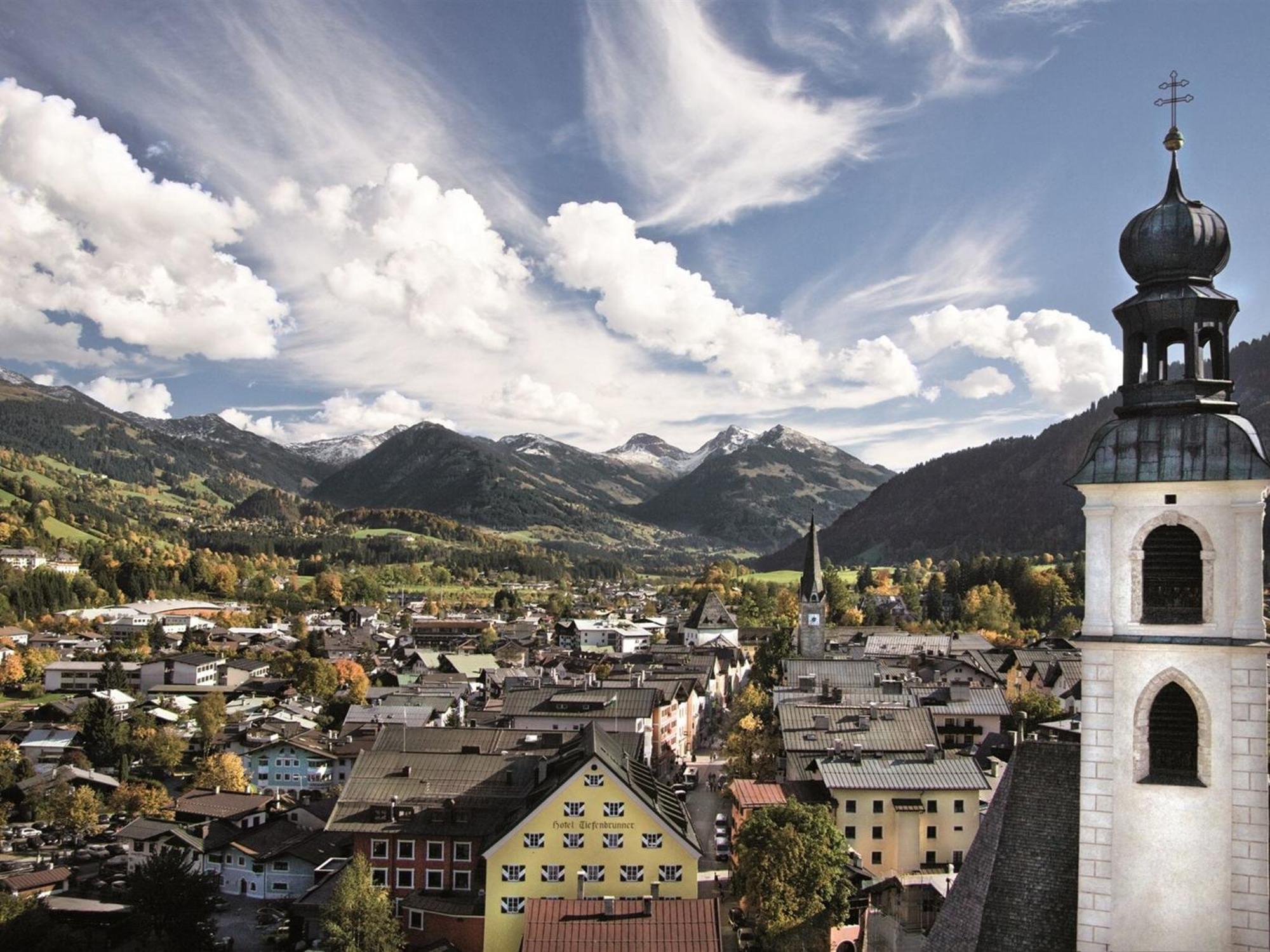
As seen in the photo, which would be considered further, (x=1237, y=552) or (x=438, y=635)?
(x=438, y=635)

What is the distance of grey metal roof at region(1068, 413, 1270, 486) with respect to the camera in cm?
1812

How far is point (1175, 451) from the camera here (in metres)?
18.5

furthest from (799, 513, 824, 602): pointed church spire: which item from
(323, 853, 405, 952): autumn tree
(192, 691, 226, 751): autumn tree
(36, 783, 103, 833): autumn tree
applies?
(323, 853, 405, 952): autumn tree

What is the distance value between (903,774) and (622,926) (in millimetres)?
20185

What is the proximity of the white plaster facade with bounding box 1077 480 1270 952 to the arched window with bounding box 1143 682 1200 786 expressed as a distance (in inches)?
5.6

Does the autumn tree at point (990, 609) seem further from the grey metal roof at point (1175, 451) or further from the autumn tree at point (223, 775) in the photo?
the grey metal roof at point (1175, 451)

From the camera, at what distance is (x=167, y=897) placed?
44.5 metres

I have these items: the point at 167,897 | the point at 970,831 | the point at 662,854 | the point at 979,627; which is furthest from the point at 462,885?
the point at 979,627

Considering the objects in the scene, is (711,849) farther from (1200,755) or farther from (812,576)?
(812,576)

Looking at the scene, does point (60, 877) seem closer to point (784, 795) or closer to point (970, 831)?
point (784, 795)

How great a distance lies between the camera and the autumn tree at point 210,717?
314ft

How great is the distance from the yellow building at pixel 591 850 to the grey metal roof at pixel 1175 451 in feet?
88.2

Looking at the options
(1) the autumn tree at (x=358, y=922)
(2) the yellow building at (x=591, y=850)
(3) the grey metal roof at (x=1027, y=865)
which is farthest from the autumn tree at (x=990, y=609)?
(3) the grey metal roof at (x=1027, y=865)

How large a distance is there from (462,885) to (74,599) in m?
172
